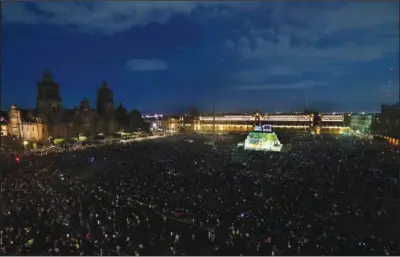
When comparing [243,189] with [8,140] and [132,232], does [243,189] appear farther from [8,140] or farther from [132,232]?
[8,140]

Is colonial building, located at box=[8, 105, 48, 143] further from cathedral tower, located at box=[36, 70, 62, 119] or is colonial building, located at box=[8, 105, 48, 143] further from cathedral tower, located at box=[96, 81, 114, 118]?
cathedral tower, located at box=[96, 81, 114, 118]

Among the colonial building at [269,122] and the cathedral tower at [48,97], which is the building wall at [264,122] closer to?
the colonial building at [269,122]

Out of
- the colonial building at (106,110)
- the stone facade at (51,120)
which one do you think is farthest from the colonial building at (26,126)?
the colonial building at (106,110)

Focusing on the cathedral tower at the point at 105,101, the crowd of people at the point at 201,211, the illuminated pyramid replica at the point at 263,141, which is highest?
the cathedral tower at the point at 105,101

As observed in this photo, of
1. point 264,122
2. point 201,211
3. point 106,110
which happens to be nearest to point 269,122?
point 264,122

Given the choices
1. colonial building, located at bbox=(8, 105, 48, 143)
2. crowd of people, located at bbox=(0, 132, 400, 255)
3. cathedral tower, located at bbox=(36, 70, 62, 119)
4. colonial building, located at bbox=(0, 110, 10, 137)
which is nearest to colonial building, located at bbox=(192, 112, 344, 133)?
cathedral tower, located at bbox=(36, 70, 62, 119)

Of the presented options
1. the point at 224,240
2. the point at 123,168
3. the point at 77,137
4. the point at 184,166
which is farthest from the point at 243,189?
the point at 77,137

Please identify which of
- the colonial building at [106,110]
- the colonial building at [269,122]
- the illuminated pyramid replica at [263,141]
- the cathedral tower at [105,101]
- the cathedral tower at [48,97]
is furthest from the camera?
the colonial building at [269,122]

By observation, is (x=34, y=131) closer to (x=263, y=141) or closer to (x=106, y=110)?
(x=106, y=110)

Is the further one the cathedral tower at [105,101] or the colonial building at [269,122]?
the colonial building at [269,122]
